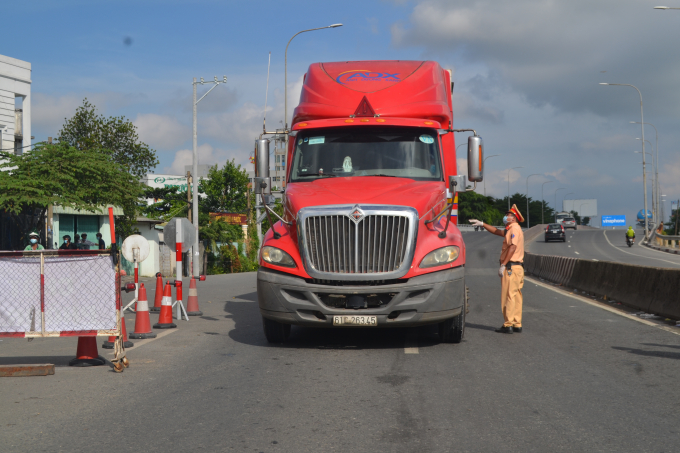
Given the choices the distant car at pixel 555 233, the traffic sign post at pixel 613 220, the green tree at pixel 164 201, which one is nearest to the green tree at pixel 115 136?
the green tree at pixel 164 201

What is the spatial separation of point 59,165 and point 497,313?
16681 mm

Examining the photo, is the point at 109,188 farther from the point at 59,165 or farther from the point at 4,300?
the point at 4,300

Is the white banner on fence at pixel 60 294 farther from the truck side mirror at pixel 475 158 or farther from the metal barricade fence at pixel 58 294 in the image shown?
the truck side mirror at pixel 475 158

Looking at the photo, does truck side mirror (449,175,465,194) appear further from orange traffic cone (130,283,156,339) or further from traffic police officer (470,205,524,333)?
orange traffic cone (130,283,156,339)

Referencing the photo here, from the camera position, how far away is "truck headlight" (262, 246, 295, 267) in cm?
842

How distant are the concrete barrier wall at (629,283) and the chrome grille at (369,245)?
5935 mm

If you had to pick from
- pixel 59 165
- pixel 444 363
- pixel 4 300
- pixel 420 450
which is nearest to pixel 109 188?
pixel 59 165

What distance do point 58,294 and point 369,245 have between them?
3.49 m

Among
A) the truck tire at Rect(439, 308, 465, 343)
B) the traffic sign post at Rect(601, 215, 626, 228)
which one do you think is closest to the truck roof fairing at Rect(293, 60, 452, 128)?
the truck tire at Rect(439, 308, 465, 343)

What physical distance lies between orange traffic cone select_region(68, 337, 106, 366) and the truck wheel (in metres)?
2.10

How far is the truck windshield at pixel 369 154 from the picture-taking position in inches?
374

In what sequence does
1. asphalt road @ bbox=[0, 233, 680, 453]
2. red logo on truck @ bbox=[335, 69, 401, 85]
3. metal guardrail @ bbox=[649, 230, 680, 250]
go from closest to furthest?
asphalt road @ bbox=[0, 233, 680, 453], red logo on truck @ bbox=[335, 69, 401, 85], metal guardrail @ bbox=[649, 230, 680, 250]

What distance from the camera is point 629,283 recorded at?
47.6 ft

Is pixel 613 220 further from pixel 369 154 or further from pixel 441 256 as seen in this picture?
pixel 441 256
